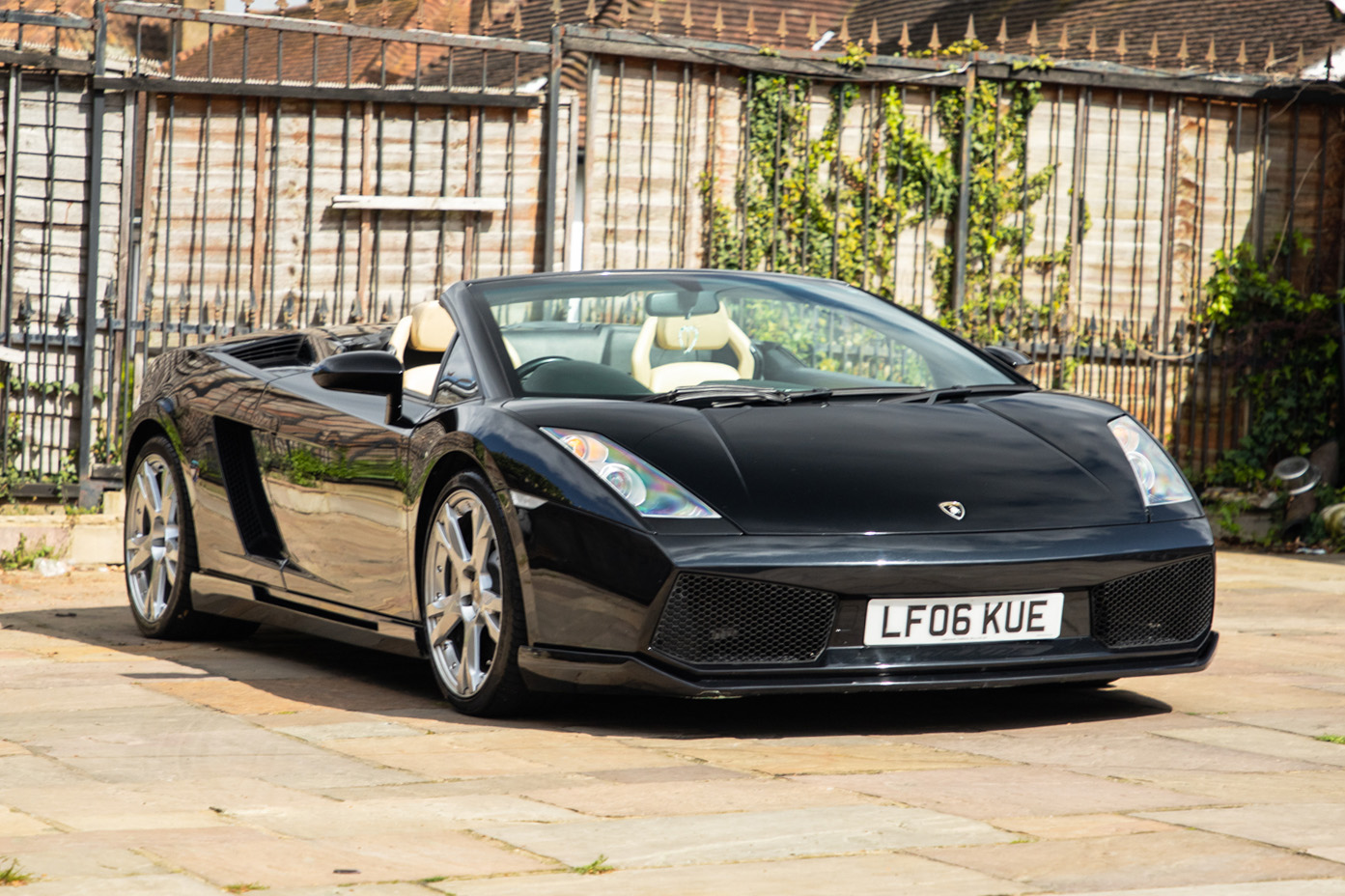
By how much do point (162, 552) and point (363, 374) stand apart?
186 centimetres

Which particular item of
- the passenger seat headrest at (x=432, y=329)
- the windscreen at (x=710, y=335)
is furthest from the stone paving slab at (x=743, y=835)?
the passenger seat headrest at (x=432, y=329)

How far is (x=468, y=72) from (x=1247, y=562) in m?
4.91

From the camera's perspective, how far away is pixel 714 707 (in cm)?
493

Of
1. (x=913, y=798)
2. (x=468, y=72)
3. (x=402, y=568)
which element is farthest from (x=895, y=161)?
(x=913, y=798)

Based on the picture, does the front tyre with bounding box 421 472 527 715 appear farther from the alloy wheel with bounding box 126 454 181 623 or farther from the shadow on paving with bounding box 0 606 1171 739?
the alloy wheel with bounding box 126 454 181 623

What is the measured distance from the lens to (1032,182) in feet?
37.0

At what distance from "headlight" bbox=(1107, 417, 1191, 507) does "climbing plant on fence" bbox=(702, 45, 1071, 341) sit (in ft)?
19.2

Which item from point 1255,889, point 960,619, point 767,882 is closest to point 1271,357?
point 960,619

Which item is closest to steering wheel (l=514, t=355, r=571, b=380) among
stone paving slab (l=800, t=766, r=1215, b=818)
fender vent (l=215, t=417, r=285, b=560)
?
fender vent (l=215, t=417, r=285, b=560)

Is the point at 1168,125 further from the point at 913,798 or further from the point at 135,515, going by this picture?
the point at 913,798

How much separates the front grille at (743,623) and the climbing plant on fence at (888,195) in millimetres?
6510

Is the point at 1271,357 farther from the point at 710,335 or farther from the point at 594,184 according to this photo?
the point at 710,335

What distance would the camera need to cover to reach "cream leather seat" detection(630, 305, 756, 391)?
5.33 m

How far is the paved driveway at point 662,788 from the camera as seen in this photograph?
9.86 feet
